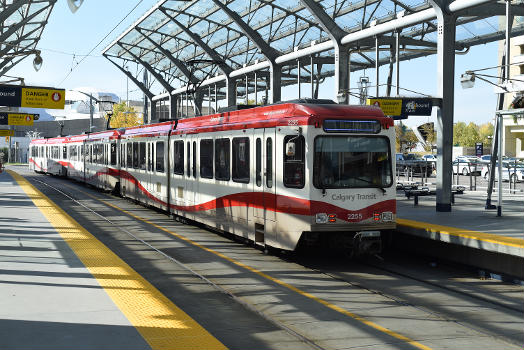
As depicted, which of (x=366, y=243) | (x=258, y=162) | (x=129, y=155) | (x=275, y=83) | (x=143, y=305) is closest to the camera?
(x=143, y=305)

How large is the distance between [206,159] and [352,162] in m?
5.43

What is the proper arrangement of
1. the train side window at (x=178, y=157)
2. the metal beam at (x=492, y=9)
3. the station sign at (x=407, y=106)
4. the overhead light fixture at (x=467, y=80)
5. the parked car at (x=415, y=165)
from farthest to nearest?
the parked car at (x=415, y=165) < the metal beam at (x=492, y=9) < the train side window at (x=178, y=157) < the station sign at (x=407, y=106) < the overhead light fixture at (x=467, y=80)

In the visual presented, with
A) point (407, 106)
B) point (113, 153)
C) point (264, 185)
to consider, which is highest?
point (407, 106)

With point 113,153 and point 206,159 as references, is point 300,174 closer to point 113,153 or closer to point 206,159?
point 206,159

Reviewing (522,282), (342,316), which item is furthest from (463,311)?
(522,282)

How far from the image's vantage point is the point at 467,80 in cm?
1797

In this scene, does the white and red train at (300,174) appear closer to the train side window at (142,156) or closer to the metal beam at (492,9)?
the train side window at (142,156)

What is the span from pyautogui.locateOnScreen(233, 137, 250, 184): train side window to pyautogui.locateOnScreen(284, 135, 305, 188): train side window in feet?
5.83

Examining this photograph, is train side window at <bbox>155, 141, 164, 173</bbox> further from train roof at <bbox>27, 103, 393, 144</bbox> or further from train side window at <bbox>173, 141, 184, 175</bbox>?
train roof at <bbox>27, 103, 393, 144</bbox>

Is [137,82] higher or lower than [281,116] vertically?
higher

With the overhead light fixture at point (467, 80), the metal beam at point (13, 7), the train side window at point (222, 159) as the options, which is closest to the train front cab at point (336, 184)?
the train side window at point (222, 159)

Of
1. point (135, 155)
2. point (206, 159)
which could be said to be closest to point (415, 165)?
point (135, 155)

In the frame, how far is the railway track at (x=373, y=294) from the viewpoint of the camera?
26.3ft

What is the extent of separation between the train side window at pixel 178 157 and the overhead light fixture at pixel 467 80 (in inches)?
319
